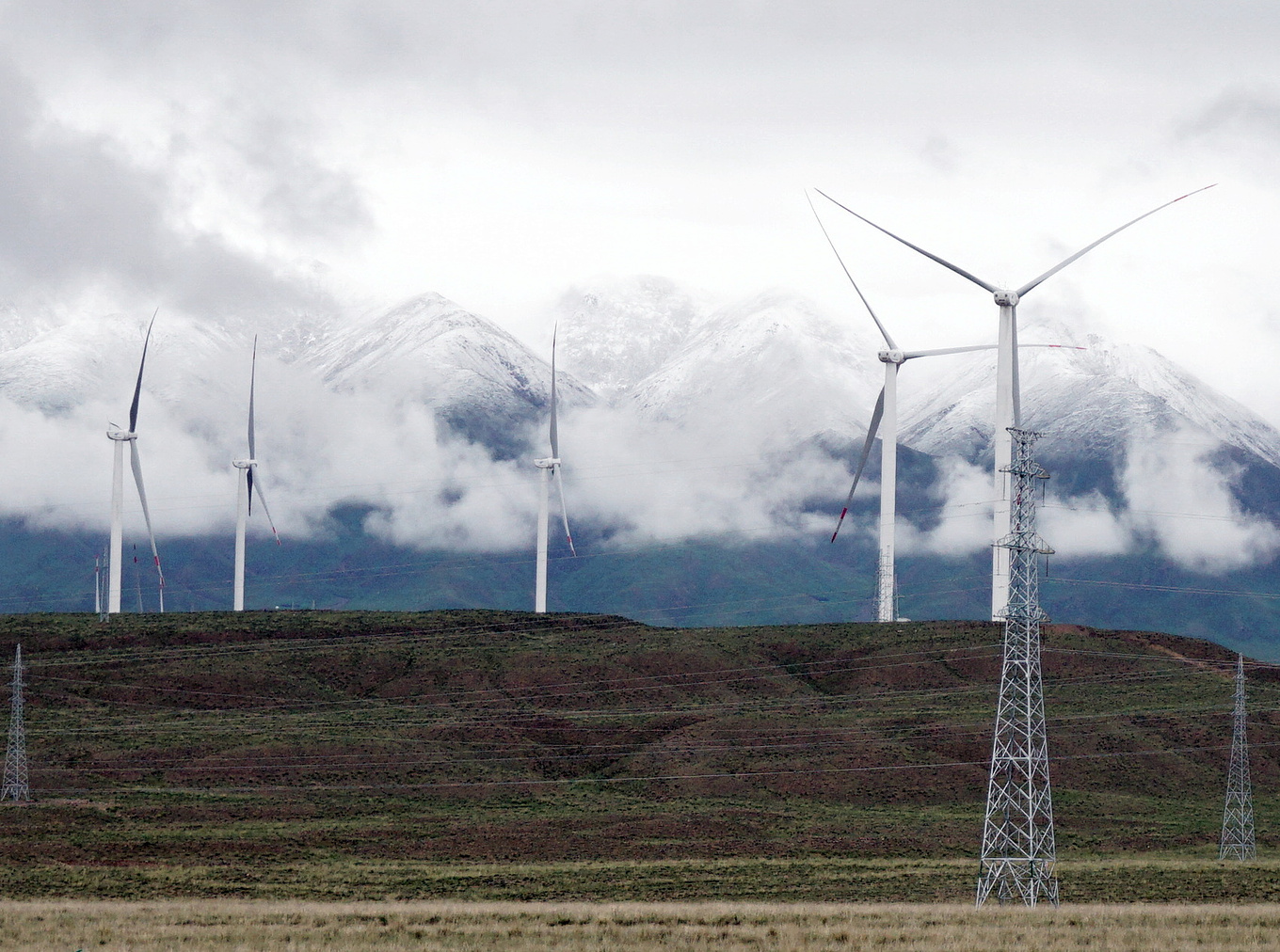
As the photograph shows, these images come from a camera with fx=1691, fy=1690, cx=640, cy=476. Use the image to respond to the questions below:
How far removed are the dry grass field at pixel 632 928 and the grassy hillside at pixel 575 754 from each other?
13448mm

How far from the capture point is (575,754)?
127m

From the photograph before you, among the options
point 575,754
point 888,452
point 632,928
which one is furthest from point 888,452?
point 632,928

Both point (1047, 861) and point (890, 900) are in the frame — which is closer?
point (1047, 861)

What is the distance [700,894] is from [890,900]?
27.4ft

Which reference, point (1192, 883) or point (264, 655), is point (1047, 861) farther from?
point (264, 655)

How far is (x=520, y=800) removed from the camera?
113m

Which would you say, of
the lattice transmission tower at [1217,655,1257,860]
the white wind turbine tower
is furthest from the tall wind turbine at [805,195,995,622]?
the lattice transmission tower at [1217,655,1257,860]

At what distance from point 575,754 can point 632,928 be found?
72.4 m

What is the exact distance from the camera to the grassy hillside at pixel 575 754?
84.2 metres

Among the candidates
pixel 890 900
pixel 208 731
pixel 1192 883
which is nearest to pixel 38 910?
pixel 890 900

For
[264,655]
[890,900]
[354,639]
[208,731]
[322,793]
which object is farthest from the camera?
[354,639]

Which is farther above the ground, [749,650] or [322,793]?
[749,650]

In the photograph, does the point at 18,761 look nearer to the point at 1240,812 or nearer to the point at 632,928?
the point at 632,928

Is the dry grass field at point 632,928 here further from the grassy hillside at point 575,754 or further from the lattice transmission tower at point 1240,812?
the lattice transmission tower at point 1240,812
